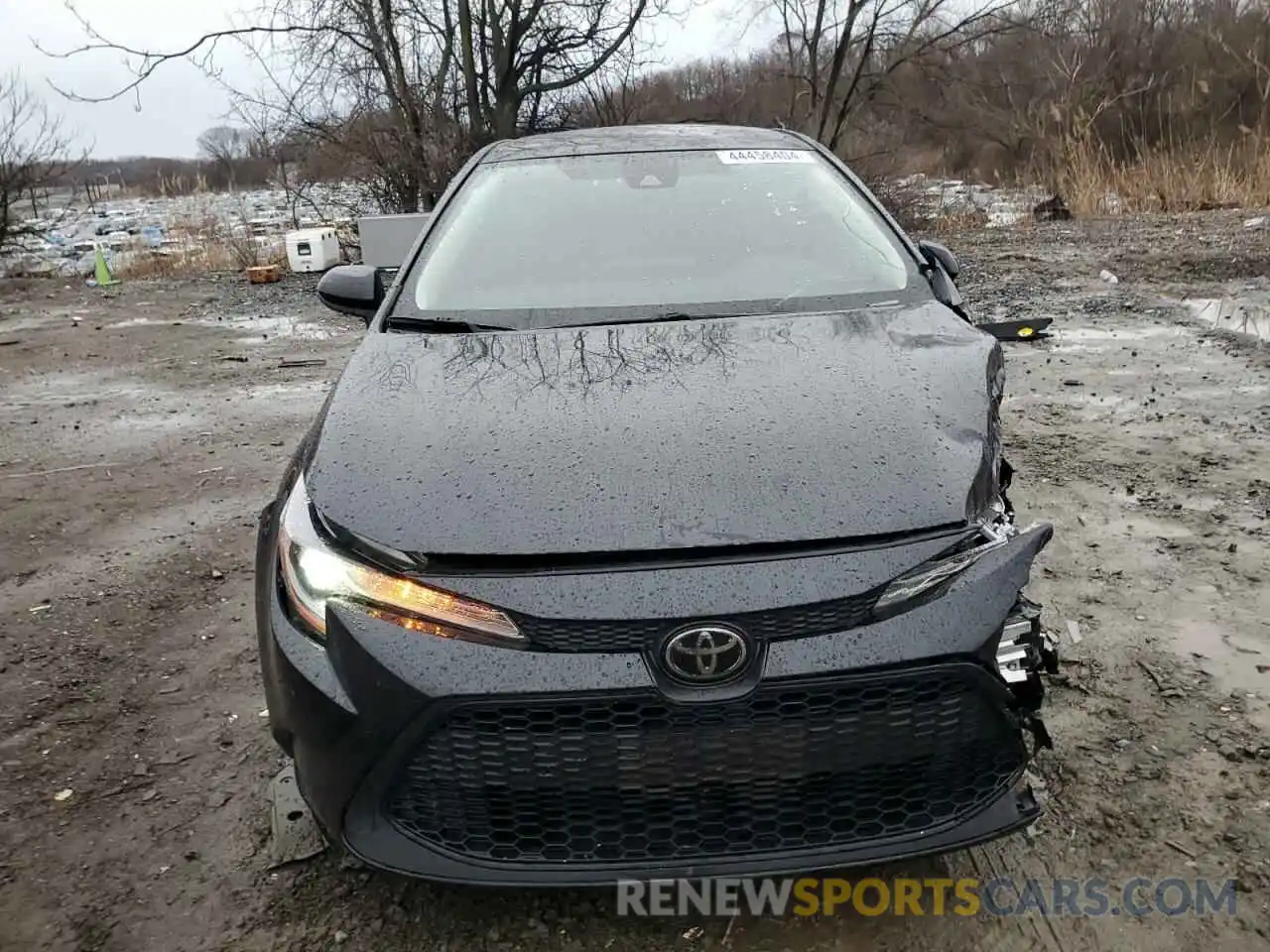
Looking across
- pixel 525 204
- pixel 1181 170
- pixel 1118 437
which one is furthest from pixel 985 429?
pixel 1181 170

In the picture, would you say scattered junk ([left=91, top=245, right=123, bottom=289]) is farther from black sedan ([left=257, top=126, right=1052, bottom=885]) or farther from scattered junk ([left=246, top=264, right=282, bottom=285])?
black sedan ([left=257, top=126, right=1052, bottom=885])

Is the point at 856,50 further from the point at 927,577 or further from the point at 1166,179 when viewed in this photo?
the point at 927,577

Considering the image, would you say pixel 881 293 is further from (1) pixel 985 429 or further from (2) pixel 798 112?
(2) pixel 798 112

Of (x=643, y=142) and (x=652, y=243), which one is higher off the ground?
(x=643, y=142)

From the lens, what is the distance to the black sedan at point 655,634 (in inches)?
60.8

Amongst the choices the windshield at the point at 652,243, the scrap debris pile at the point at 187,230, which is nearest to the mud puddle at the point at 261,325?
the scrap debris pile at the point at 187,230

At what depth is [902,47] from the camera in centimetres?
1731

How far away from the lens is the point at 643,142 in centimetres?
338

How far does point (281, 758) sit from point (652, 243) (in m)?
1.77

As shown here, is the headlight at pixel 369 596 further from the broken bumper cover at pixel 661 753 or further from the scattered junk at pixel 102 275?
the scattered junk at pixel 102 275

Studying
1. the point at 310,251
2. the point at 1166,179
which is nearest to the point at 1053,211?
the point at 1166,179

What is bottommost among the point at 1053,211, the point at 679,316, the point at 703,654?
the point at 703,654

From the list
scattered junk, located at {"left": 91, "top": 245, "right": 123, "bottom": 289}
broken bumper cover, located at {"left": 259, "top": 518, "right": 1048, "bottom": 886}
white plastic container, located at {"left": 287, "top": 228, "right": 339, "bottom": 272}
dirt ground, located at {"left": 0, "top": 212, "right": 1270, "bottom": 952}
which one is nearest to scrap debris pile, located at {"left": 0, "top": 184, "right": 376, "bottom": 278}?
scattered junk, located at {"left": 91, "top": 245, "right": 123, "bottom": 289}

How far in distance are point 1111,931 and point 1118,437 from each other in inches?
125
